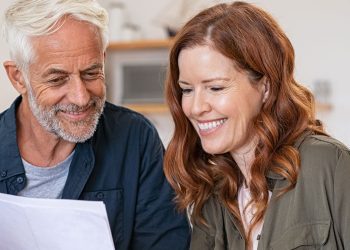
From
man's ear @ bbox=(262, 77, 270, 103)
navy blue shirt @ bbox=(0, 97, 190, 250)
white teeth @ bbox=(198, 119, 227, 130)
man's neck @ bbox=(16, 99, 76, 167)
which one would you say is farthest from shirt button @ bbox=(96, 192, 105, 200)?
man's ear @ bbox=(262, 77, 270, 103)

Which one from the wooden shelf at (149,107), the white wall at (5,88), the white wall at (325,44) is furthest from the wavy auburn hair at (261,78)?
the white wall at (325,44)

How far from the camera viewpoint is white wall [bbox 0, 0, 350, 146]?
3.38 meters

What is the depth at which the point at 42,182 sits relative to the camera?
1.54 meters

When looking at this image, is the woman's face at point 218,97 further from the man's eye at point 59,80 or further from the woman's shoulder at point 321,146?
the man's eye at point 59,80

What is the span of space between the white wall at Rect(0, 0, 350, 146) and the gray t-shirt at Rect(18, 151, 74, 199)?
7.06 ft

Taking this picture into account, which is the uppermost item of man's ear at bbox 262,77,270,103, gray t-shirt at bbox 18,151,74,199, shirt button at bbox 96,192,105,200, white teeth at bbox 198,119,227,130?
man's ear at bbox 262,77,270,103

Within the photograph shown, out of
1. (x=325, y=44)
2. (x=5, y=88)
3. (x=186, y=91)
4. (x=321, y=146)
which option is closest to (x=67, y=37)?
(x=186, y=91)

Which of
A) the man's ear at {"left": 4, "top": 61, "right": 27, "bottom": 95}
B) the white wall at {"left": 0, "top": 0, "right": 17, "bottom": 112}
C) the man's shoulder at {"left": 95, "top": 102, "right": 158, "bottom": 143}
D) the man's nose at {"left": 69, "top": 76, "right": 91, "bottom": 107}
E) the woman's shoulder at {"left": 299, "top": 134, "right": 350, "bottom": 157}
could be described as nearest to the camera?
the woman's shoulder at {"left": 299, "top": 134, "right": 350, "bottom": 157}

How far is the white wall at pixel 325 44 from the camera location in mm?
3383

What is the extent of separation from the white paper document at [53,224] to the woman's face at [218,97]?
0.32 m

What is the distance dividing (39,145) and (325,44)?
7.41ft

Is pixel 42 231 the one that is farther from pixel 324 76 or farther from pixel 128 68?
pixel 324 76

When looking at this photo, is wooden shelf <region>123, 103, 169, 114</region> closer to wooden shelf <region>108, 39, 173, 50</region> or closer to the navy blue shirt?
wooden shelf <region>108, 39, 173, 50</region>

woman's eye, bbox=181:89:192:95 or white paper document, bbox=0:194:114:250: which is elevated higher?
woman's eye, bbox=181:89:192:95
